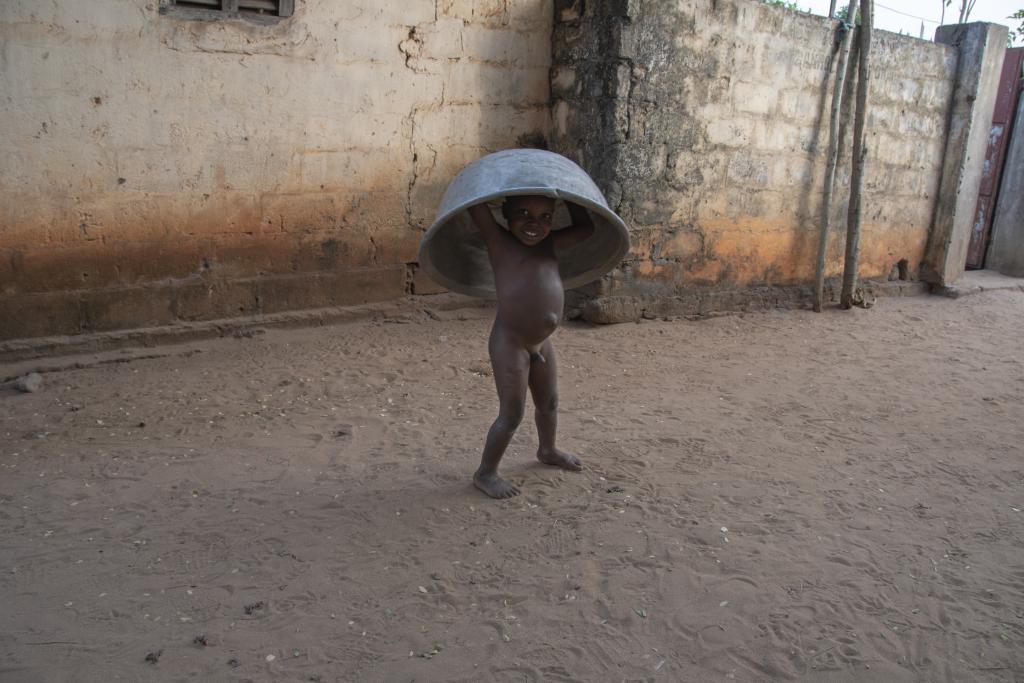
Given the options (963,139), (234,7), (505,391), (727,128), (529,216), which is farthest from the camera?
(963,139)

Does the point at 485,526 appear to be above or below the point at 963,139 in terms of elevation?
below

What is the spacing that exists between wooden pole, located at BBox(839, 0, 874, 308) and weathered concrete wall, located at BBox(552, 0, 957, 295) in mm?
167

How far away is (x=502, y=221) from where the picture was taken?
3.78 m

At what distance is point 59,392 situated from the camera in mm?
4125

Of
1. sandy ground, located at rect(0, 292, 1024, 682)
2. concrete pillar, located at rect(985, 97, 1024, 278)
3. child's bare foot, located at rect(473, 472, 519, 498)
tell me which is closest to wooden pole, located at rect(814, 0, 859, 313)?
sandy ground, located at rect(0, 292, 1024, 682)

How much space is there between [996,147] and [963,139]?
6.89 ft

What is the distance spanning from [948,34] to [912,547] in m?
6.61

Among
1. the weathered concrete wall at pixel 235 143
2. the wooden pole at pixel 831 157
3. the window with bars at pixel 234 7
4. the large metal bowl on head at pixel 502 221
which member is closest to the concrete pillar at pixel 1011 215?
the wooden pole at pixel 831 157

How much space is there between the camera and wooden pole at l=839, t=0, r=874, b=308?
6378 mm

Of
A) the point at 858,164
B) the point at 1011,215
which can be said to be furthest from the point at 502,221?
the point at 1011,215

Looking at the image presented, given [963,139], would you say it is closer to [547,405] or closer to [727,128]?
[727,128]

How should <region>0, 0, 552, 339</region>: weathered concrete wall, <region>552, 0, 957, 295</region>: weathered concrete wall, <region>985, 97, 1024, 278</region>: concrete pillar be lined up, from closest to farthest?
<region>0, 0, 552, 339</region>: weathered concrete wall
<region>552, 0, 957, 295</region>: weathered concrete wall
<region>985, 97, 1024, 278</region>: concrete pillar

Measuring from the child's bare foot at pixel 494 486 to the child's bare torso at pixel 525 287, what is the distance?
1.90 ft

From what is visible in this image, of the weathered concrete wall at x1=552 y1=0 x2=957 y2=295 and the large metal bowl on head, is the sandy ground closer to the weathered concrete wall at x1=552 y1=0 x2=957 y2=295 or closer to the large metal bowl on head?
the large metal bowl on head
